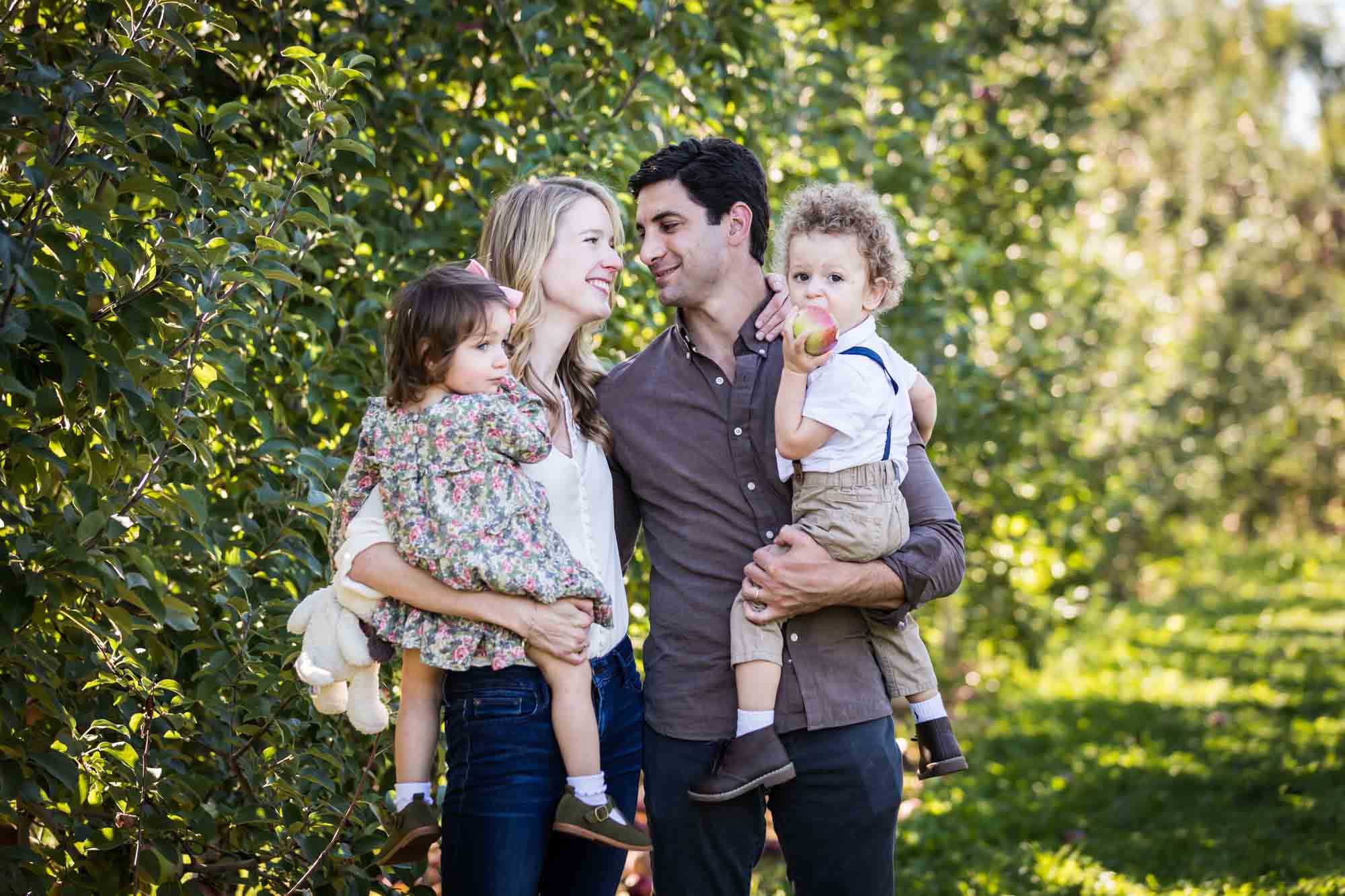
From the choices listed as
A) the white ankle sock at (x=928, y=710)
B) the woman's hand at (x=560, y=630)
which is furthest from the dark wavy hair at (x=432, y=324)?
the white ankle sock at (x=928, y=710)

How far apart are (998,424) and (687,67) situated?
2.71 m

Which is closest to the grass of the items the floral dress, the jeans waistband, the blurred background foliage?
the blurred background foliage

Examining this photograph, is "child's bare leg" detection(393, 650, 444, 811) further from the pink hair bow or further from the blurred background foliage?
the pink hair bow

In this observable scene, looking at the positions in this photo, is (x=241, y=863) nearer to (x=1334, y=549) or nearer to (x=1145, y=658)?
(x=1145, y=658)

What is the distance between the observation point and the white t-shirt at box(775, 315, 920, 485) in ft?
8.55

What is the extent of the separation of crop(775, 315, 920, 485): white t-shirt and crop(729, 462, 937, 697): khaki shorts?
0.03 metres

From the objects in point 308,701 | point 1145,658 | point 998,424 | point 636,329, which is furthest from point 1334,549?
point 308,701

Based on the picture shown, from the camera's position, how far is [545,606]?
7.82 feet

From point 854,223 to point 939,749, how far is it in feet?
3.58

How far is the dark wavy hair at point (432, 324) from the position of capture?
2342 mm

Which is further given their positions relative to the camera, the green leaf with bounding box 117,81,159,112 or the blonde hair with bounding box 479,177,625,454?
the blonde hair with bounding box 479,177,625,454

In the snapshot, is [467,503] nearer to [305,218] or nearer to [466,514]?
[466,514]

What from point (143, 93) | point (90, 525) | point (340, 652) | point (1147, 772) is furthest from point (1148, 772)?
point (143, 93)

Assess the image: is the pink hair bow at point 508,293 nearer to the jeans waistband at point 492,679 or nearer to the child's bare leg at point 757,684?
the jeans waistband at point 492,679
